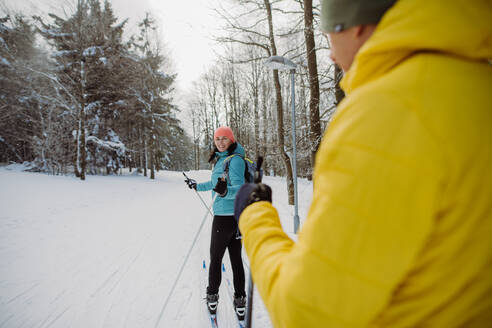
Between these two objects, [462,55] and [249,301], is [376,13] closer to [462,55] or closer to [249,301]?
[462,55]

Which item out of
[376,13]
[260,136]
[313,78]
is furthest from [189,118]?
[376,13]

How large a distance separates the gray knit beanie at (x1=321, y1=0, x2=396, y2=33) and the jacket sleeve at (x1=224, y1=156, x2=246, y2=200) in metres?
2.26

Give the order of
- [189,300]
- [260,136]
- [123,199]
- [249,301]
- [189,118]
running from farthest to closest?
[189,118], [260,136], [123,199], [189,300], [249,301]

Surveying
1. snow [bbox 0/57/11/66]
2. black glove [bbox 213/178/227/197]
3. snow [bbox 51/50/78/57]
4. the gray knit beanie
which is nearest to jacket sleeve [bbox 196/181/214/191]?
black glove [bbox 213/178/227/197]

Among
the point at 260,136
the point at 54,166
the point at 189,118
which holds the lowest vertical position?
the point at 54,166

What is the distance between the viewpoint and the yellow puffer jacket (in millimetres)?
530

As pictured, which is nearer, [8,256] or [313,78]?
[8,256]

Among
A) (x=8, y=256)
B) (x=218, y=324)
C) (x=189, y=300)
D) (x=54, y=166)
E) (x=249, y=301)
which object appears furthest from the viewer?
(x=54, y=166)

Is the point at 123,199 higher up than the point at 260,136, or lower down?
lower down

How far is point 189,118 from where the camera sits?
40.9 meters

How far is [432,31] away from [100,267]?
5.65 metres

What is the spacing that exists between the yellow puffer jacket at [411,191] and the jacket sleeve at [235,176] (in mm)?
2307

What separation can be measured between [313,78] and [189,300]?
255 inches

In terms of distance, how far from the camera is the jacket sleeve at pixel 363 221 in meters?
0.53
